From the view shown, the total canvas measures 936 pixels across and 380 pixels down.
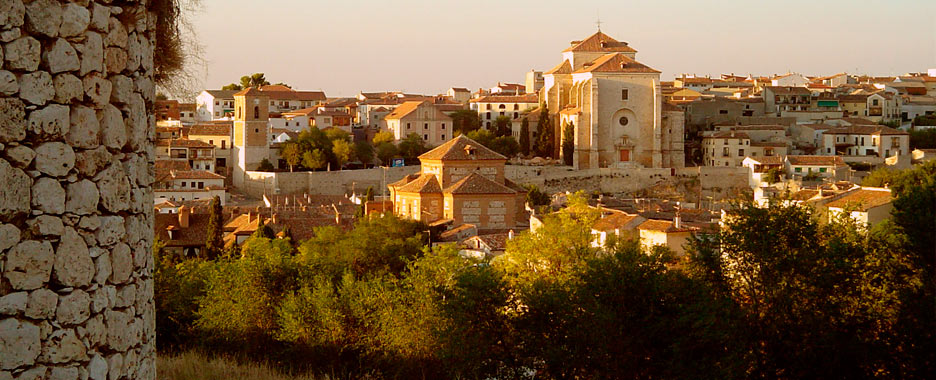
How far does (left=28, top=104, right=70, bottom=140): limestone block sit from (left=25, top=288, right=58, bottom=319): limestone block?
431 mm

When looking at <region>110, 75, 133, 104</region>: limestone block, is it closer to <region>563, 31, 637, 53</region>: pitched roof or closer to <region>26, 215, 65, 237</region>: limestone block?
<region>26, 215, 65, 237</region>: limestone block

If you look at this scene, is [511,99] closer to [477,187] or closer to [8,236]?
[477,187]

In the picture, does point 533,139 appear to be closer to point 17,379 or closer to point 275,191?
point 275,191

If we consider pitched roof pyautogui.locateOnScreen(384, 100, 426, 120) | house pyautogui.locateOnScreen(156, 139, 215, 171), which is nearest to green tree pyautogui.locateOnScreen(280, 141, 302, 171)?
house pyautogui.locateOnScreen(156, 139, 215, 171)

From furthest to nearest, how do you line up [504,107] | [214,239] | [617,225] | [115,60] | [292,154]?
1. [504,107]
2. [292,154]
3. [214,239]
4. [617,225]
5. [115,60]

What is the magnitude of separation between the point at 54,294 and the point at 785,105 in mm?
62984

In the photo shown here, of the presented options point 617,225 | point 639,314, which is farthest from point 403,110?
point 639,314

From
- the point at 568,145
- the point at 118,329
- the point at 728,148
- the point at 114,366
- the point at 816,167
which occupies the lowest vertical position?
the point at 816,167

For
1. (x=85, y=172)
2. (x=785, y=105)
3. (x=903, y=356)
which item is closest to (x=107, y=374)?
(x=85, y=172)

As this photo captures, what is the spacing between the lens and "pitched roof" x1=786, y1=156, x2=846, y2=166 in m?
47.5

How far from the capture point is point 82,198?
10.7 ft

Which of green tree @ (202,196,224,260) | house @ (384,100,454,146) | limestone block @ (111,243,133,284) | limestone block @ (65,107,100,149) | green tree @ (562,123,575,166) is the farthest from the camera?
house @ (384,100,454,146)

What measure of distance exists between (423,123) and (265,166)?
888cm

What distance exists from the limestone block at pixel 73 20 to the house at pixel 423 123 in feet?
163
